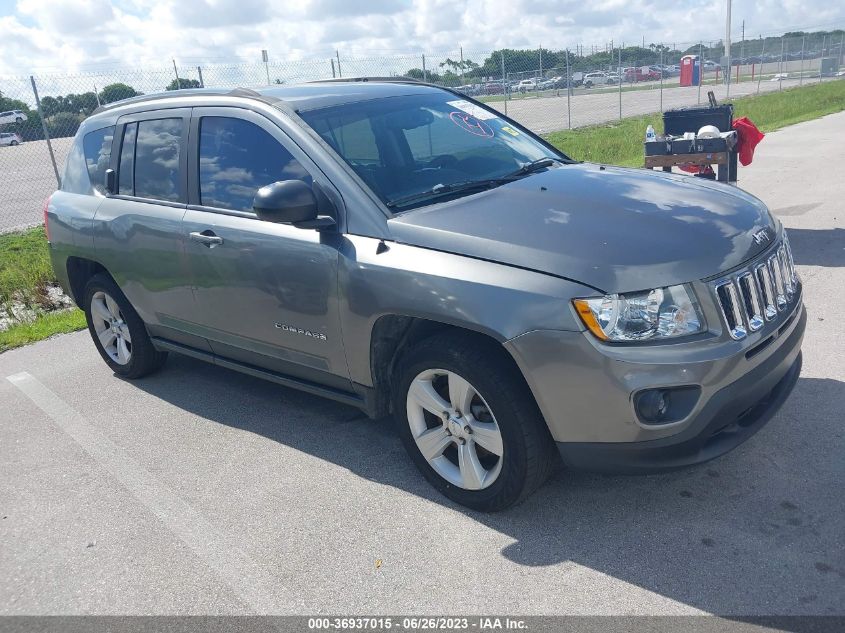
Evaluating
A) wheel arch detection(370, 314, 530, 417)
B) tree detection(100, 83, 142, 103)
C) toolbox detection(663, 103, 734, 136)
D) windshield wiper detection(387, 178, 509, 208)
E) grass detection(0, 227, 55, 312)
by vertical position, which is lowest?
grass detection(0, 227, 55, 312)

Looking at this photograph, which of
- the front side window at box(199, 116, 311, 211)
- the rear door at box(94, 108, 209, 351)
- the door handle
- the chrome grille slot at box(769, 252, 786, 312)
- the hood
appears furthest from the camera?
the rear door at box(94, 108, 209, 351)

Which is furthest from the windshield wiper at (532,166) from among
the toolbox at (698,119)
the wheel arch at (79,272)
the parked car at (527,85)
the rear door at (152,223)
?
the parked car at (527,85)

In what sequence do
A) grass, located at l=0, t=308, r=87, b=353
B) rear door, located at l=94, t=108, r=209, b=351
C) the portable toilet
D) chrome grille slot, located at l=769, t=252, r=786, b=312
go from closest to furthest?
1. chrome grille slot, located at l=769, t=252, r=786, b=312
2. rear door, located at l=94, t=108, r=209, b=351
3. grass, located at l=0, t=308, r=87, b=353
4. the portable toilet

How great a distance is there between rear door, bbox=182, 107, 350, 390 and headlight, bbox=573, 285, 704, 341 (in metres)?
1.34

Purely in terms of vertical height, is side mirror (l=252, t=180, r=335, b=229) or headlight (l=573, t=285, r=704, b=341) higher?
side mirror (l=252, t=180, r=335, b=229)

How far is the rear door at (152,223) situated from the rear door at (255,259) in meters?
0.13

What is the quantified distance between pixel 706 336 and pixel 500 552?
1216 millimetres

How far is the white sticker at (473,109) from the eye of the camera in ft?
15.4

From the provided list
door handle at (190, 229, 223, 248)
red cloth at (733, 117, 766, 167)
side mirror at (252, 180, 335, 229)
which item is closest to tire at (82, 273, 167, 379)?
door handle at (190, 229, 223, 248)

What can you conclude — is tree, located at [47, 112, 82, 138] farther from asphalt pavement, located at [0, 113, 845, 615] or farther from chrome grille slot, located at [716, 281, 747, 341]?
chrome grille slot, located at [716, 281, 747, 341]

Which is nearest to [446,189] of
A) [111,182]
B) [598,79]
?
[111,182]

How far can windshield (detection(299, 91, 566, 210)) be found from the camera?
3.88 meters

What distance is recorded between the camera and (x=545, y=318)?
3.00 m

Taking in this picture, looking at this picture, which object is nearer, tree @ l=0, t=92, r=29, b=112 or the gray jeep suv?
the gray jeep suv
